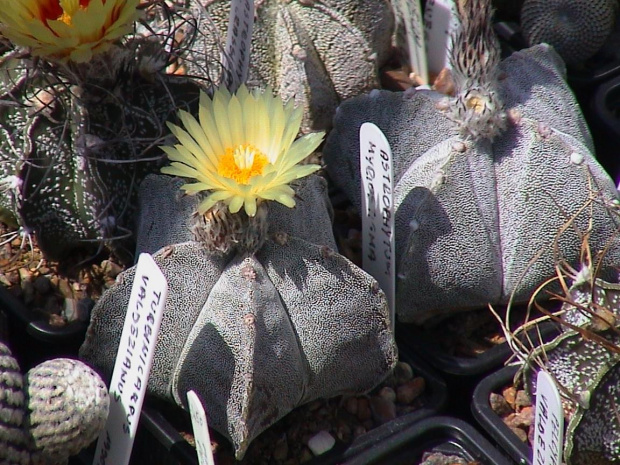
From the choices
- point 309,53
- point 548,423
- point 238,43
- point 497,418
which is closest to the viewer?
point 548,423

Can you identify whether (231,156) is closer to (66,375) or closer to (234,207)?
(234,207)

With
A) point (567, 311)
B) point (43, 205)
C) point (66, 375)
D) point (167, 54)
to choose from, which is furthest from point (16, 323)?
point (567, 311)

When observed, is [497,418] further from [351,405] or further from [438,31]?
[438,31]

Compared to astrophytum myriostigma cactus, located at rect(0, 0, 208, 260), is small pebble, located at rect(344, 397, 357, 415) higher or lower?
lower

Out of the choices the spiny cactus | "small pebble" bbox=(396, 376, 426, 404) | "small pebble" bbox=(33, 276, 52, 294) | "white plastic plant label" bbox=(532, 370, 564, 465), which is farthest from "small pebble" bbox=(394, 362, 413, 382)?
the spiny cactus

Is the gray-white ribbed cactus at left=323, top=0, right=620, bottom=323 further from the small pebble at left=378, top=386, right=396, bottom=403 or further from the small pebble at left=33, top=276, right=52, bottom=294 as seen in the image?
the small pebble at left=33, top=276, right=52, bottom=294

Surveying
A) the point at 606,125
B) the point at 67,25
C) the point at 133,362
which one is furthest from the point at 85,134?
the point at 606,125
